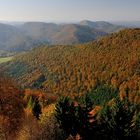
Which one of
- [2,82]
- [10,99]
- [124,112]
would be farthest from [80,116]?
[2,82]

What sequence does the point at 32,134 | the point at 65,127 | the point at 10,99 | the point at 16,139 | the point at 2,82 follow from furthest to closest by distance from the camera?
the point at 2,82
the point at 10,99
the point at 65,127
the point at 16,139
the point at 32,134

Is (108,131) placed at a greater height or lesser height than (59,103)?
lesser

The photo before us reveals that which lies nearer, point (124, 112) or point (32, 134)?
point (32, 134)

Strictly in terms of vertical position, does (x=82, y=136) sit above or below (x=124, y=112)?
below

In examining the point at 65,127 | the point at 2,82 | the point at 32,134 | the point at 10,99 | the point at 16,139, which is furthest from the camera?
the point at 2,82

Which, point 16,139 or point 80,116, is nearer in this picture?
point 16,139

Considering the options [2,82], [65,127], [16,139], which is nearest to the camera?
[16,139]

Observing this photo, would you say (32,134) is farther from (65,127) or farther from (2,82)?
(2,82)

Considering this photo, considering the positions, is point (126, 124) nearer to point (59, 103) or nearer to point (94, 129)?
point (94, 129)

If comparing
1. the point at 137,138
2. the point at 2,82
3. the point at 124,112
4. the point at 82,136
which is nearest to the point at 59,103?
the point at 82,136
